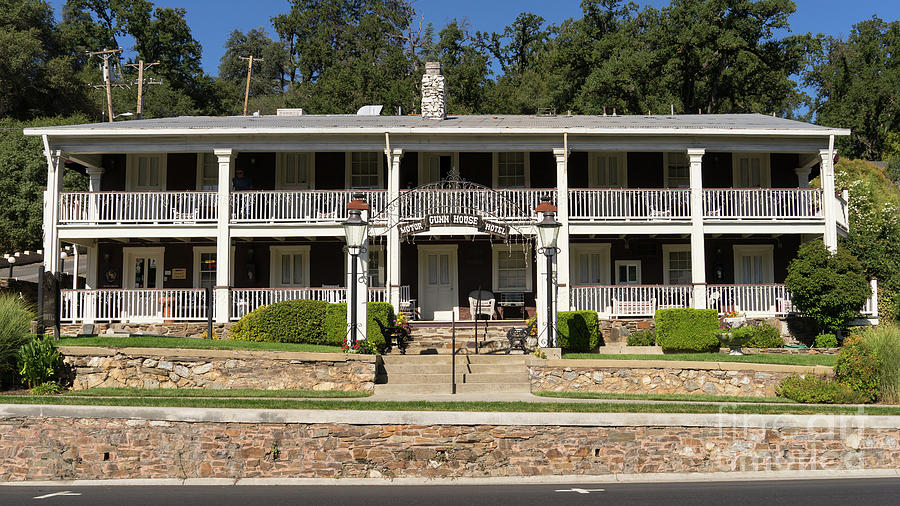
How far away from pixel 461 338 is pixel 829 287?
9.43 metres

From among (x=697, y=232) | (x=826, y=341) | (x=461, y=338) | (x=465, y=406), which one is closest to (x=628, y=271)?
(x=697, y=232)

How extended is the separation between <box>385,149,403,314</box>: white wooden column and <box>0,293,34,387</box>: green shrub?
8.69 m

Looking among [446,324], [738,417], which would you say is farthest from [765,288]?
[738,417]

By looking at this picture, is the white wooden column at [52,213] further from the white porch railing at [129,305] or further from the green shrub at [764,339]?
the green shrub at [764,339]

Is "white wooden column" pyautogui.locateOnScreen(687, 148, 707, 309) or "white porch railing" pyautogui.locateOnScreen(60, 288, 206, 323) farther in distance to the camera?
"white wooden column" pyautogui.locateOnScreen(687, 148, 707, 309)

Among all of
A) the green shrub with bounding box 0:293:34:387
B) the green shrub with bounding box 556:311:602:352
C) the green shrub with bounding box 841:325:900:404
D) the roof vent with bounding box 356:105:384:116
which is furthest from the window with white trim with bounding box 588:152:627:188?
the green shrub with bounding box 0:293:34:387

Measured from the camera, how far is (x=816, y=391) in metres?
15.2

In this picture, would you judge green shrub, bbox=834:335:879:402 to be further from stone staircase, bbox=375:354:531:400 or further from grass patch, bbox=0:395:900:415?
stone staircase, bbox=375:354:531:400

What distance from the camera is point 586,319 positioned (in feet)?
63.9

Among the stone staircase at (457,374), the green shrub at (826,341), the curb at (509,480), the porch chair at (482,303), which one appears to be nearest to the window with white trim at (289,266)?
the porch chair at (482,303)

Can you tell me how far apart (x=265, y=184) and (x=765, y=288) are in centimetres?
1485

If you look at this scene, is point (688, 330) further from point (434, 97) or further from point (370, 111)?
point (370, 111)

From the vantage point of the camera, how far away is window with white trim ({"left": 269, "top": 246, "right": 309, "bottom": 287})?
2469 centimetres

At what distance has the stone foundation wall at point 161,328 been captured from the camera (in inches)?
835
